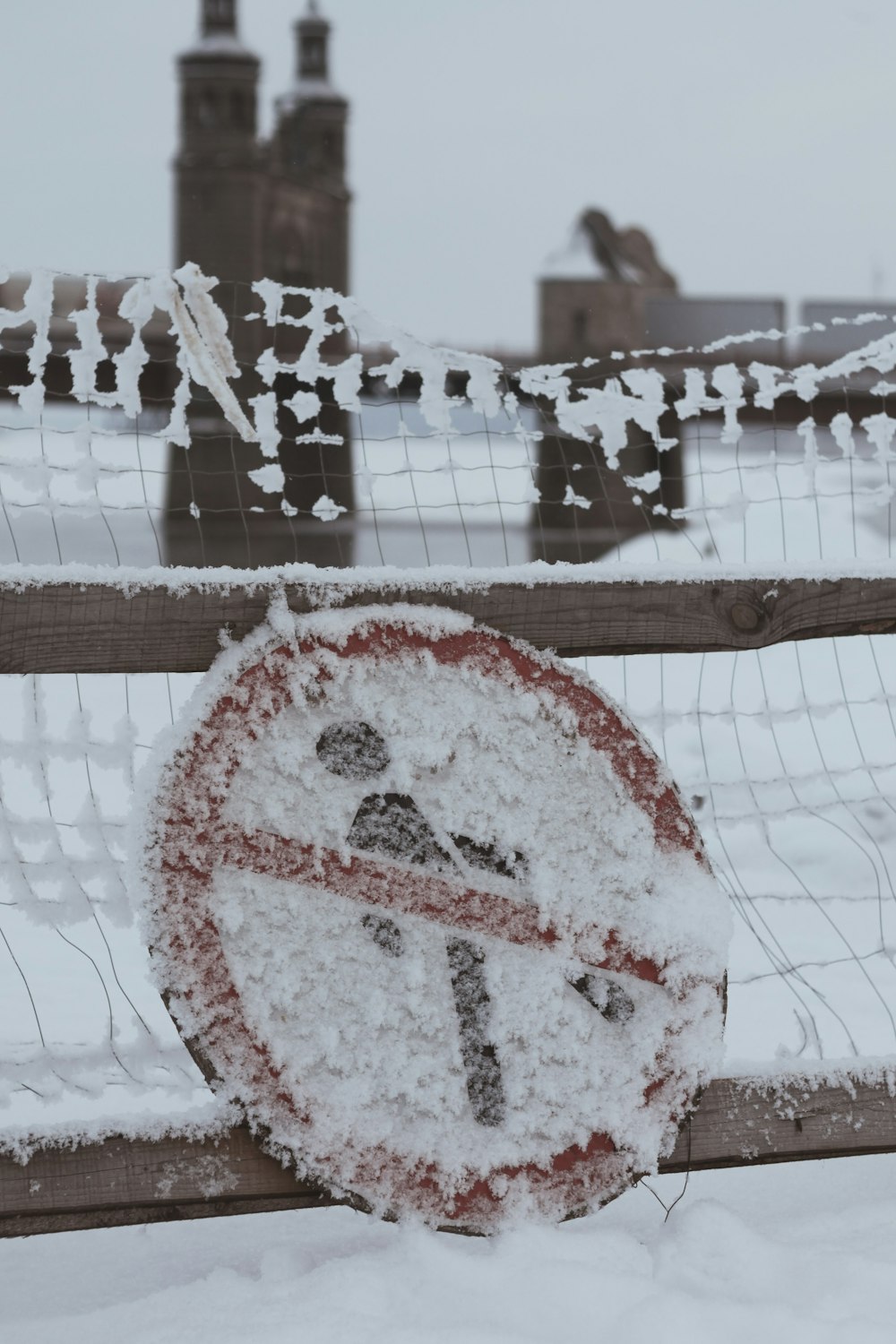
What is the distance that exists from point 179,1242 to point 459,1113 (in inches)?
23.2

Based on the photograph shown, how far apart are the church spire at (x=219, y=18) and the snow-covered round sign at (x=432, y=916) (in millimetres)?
59486

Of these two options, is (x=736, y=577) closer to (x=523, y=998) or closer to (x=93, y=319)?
(x=523, y=998)

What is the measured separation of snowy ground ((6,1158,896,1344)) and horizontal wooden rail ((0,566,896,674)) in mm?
939

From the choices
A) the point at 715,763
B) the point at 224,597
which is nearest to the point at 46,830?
the point at 224,597

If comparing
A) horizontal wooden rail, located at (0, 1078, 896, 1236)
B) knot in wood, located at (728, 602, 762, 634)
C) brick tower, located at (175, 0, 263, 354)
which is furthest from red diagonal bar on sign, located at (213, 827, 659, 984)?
brick tower, located at (175, 0, 263, 354)

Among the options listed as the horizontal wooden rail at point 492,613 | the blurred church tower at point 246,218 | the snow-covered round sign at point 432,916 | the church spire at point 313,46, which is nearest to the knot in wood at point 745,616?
the horizontal wooden rail at point 492,613

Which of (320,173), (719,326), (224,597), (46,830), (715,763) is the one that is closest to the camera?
(224,597)

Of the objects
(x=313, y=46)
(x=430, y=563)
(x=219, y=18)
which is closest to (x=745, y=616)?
(x=430, y=563)

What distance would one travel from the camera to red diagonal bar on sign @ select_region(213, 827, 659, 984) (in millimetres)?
2002

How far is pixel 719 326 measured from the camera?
41.2 metres

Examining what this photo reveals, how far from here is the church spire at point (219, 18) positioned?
54.4 m

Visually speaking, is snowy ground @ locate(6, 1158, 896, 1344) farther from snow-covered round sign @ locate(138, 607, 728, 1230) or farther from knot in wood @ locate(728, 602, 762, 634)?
knot in wood @ locate(728, 602, 762, 634)

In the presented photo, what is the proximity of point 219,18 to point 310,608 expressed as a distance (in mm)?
60527

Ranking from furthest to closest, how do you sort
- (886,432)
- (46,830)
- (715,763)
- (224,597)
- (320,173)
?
(320,173) → (715,763) → (886,432) → (46,830) → (224,597)
